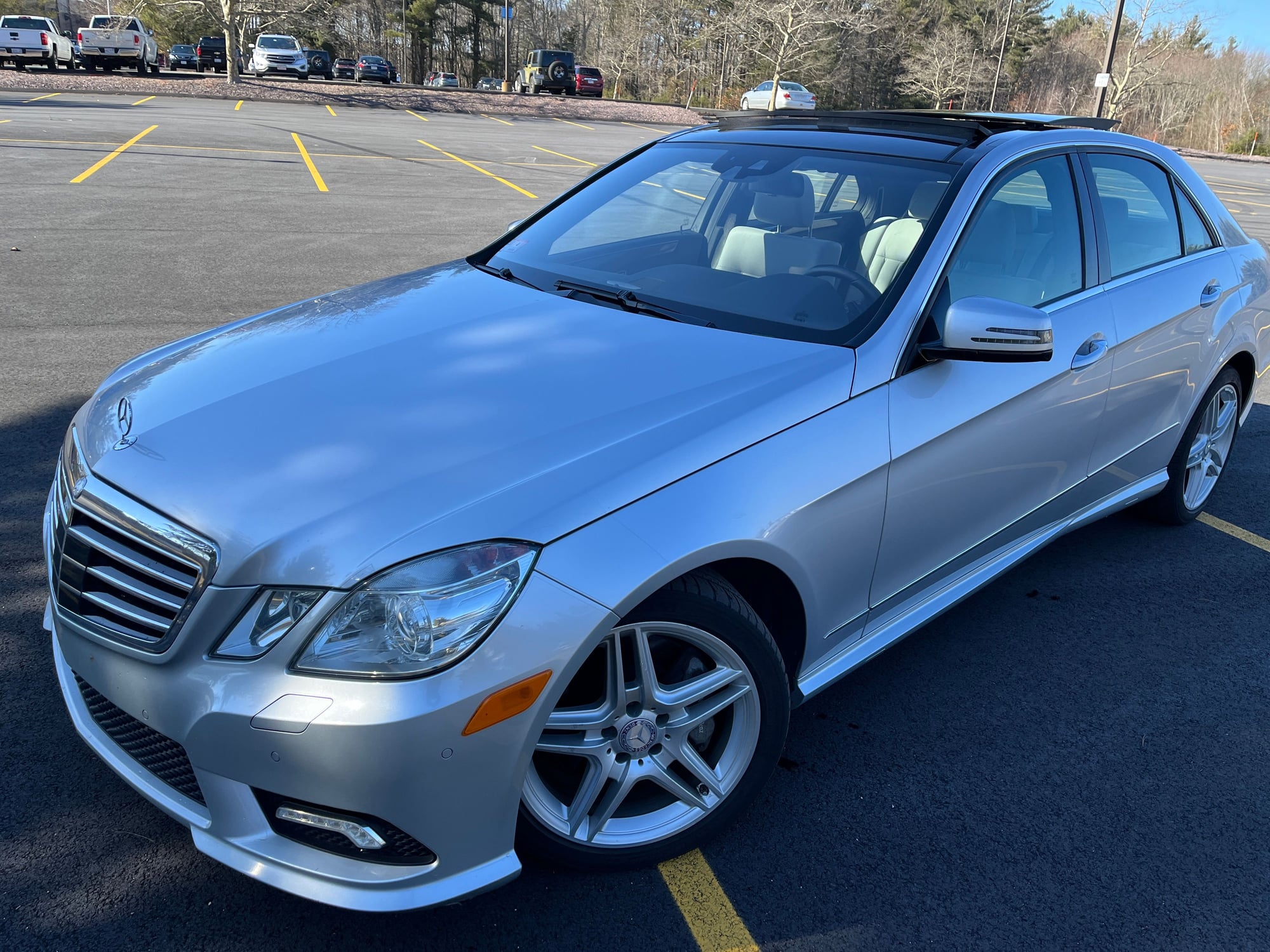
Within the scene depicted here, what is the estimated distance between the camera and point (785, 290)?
9.62 feet

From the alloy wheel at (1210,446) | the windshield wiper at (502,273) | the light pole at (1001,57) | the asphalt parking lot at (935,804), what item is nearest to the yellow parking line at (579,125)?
the asphalt parking lot at (935,804)

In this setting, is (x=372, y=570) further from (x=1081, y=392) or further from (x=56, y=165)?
(x=56, y=165)

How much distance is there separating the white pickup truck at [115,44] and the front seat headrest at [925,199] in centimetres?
3954

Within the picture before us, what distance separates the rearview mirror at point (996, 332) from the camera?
8.41 feet

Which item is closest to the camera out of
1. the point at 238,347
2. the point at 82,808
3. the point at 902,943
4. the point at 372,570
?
the point at 372,570

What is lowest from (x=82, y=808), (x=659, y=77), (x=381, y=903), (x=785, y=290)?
(x=82, y=808)

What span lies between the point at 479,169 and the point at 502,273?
15047 mm

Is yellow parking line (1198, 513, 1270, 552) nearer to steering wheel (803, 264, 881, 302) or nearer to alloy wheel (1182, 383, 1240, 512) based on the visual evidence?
alloy wheel (1182, 383, 1240, 512)

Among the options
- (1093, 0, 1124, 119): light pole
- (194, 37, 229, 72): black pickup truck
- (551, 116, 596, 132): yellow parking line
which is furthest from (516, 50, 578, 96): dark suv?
(1093, 0, 1124, 119): light pole

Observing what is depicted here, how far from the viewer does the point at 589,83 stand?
1759 inches

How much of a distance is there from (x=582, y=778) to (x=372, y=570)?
2.51 feet

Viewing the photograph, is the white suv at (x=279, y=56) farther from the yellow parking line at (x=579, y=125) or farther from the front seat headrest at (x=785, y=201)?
the front seat headrest at (x=785, y=201)

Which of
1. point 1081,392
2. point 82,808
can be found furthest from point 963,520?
point 82,808

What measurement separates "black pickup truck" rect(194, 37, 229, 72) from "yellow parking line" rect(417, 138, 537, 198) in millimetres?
27083
